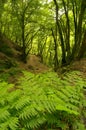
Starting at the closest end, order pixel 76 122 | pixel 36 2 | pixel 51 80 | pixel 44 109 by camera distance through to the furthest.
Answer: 1. pixel 44 109
2. pixel 76 122
3. pixel 51 80
4. pixel 36 2

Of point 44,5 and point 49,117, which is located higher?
point 44,5

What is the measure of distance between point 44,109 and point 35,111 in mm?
196

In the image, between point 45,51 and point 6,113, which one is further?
point 45,51

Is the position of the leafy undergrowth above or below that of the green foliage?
below

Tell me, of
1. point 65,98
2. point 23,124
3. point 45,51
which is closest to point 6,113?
point 23,124

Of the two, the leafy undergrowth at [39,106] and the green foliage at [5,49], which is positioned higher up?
the green foliage at [5,49]

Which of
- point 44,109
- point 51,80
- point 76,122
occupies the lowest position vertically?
point 76,122

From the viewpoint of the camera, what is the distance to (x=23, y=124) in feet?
8.86

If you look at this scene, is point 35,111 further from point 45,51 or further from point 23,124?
point 45,51

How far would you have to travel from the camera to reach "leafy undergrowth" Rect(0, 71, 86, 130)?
8.63ft

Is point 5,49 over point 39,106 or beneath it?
over

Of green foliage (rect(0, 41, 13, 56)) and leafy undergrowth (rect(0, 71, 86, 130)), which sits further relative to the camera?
green foliage (rect(0, 41, 13, 56))

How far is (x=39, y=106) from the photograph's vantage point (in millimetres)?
2711

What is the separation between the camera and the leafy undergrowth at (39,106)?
263cm
